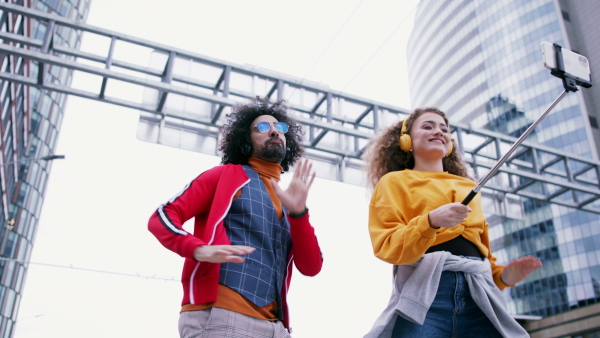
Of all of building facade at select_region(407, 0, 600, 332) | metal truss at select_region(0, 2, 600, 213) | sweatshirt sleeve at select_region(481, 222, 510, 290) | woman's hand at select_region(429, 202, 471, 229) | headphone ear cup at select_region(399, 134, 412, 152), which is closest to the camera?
woman's hand at select_region(429, 202, 471, 229)

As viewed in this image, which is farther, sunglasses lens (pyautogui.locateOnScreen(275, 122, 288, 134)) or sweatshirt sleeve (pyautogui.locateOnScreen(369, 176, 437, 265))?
sunglasses lens (pyautogui.locateOnScreen(275, 122, 288, 134))

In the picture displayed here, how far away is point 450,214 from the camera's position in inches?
78.6

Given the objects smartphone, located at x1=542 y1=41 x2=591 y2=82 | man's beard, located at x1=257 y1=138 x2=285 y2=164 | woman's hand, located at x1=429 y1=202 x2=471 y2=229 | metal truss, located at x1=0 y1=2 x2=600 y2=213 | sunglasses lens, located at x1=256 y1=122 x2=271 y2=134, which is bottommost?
woman's hand, located at x1=429 y1=202 x2=471 y2=229

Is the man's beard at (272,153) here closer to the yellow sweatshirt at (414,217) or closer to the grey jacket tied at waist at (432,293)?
the yellow sweatshirt at (414,217)

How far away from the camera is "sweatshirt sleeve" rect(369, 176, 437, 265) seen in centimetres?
212

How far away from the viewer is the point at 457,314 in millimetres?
2264

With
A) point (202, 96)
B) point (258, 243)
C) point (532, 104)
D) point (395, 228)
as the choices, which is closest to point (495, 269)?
point (395, 228)

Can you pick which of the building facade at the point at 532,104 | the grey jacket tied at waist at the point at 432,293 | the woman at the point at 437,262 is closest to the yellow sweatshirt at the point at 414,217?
the woman at the point at 437,262

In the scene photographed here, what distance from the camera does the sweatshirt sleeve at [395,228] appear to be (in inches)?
83.7

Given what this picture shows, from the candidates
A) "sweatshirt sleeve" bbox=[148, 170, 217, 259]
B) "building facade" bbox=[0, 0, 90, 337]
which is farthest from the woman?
"building facade" bbox=[0, 0, 90, 337]

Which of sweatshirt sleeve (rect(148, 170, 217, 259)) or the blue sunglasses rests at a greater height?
the blue sunglasses

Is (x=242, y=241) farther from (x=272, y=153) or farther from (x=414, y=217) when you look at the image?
(x=414, y=217)

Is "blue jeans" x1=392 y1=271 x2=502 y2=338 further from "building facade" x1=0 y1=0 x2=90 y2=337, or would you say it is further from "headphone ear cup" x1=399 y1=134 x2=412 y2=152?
"building facade" x1=0 y1=0 x2=90 y2=337

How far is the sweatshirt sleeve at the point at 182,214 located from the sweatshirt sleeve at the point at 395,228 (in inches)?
30.2
